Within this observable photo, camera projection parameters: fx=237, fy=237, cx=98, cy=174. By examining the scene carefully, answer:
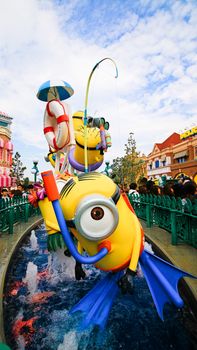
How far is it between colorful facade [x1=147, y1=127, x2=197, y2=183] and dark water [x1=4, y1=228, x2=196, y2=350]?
20.8 meters

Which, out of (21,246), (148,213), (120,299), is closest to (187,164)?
(148,213)

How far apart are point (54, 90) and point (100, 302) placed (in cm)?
313

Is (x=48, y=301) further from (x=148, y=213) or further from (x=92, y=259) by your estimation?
(x=148, y=213)

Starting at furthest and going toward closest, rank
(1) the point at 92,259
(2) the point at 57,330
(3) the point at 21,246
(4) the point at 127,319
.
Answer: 1. (3) the point at 21,246
2. (4) the point at 127,319
3. (2) the point at 57,330
4. (1) the point at 92,259

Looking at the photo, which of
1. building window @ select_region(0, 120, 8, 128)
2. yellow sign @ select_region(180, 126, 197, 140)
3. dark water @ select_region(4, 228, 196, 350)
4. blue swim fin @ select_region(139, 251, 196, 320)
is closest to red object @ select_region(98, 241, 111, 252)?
blue swim fin @ select_region(139, 251, 196, 320)

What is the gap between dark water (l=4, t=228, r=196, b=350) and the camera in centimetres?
225

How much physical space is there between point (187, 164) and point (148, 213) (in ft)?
71.5

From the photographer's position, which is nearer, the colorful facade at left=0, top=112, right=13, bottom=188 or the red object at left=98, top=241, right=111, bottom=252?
the red object at left=98, top=241, right=111, bottom=252

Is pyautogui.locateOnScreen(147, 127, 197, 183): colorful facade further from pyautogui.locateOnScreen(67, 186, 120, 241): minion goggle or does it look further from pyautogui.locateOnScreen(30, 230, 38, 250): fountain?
pyautogui.locateOnScreen(67, 186, 120, 241): minion goggle

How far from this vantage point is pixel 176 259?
3961 millimetres

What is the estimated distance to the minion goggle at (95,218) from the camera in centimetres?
170

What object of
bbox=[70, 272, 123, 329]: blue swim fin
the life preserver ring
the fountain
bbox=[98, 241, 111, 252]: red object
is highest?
the life preserver ring

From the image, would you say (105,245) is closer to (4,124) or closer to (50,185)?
(50,185)

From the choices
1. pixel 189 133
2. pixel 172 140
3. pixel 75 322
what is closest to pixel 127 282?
pixel 75 322
